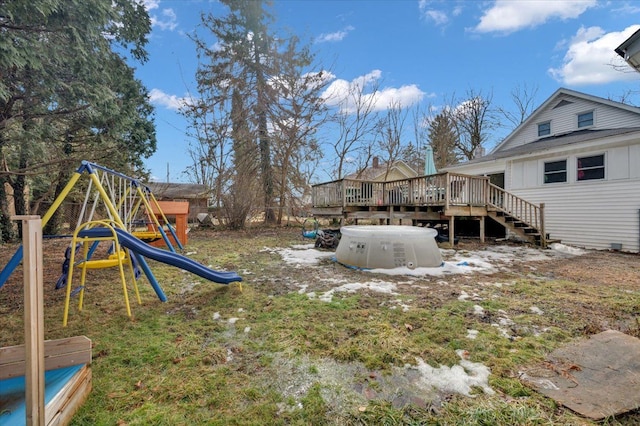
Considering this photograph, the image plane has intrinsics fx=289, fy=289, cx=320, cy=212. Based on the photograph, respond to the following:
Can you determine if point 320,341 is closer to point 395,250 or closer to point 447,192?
point 395,250

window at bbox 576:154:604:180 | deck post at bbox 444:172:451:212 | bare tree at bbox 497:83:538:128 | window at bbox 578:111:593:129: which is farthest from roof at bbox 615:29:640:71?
bare tree at bbox 497:83:538:128

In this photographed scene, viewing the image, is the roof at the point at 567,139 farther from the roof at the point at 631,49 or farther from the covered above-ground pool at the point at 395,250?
the covered above-ground pool at the point at 395,250

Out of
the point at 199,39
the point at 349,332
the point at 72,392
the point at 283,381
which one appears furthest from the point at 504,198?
the point at 199,39

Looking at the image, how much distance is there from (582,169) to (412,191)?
5764mm

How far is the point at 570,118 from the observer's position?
1147 cm

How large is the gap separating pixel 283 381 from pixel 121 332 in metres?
1.97

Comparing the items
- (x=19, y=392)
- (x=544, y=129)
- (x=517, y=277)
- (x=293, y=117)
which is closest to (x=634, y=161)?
(x=544, y=129)

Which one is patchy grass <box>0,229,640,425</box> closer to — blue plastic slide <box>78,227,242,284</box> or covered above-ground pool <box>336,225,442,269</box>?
blue plastic slide <box>78,227,242,284</box>

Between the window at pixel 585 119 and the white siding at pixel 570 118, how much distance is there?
4.7 inches

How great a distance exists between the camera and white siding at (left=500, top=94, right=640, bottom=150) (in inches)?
391

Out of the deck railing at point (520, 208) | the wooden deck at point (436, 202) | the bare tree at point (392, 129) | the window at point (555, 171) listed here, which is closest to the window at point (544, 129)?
the window at point (555, 171)

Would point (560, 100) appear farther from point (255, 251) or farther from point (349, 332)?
point (349, 332)

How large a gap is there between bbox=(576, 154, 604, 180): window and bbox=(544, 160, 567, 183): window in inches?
16.9

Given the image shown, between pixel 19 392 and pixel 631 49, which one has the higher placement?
pixel 631 49
